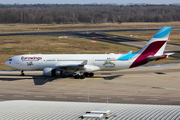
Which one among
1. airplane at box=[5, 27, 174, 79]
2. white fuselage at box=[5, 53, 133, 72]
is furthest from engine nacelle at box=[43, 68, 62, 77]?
white fuselage at box=[5, 53, 133, 72]

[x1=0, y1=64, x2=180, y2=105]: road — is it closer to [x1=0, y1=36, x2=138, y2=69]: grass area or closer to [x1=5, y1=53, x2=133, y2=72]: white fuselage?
[x1=5, y1=53, x2=133, y2=72]: white fuselage

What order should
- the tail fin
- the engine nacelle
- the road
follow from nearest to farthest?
the road < the engine nacelle < the tail fin

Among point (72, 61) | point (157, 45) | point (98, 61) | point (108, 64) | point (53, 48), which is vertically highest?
point (157, 45)

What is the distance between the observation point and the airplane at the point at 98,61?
48.9m

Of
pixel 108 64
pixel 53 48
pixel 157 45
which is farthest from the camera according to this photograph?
pixel 53 48

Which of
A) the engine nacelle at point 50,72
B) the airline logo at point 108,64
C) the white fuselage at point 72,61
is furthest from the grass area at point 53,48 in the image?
the engine nacelle at point 50,72

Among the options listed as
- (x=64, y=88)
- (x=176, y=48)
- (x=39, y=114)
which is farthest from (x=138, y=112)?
(x=176, y=48)

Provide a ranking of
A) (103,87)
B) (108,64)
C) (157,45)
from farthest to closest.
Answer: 1. (157,45)
2. (108,64)
3. (103,87)

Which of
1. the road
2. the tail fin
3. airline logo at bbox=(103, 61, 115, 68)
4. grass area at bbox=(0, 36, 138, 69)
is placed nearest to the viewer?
the road

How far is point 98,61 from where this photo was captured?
4988cm

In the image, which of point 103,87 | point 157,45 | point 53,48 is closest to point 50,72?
point 103,87

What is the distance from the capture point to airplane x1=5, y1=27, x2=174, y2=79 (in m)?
48.9

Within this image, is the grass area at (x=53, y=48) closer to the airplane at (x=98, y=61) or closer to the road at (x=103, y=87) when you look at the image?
the road at (x=103, y=87)

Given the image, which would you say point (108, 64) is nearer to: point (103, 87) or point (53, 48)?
point (103, 87)
